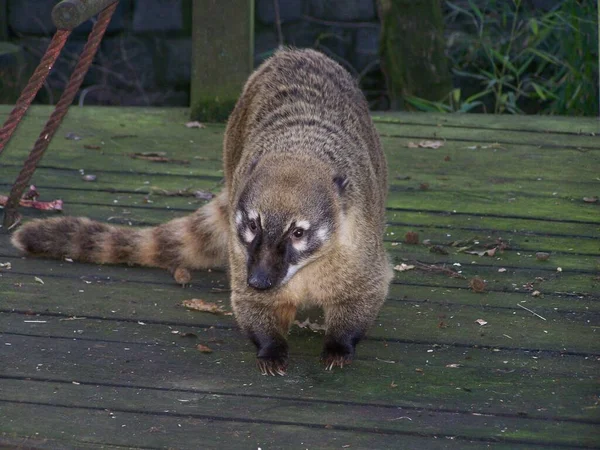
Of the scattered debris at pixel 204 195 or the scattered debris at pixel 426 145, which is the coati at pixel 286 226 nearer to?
the scattered debris at pixel 204 195

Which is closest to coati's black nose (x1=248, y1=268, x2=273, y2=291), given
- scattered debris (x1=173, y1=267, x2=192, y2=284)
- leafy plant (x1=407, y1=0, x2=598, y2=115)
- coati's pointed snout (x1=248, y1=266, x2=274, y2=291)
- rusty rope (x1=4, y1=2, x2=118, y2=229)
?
coati's pointed snout (x1=248, y1=266, x2=274, y2=291)

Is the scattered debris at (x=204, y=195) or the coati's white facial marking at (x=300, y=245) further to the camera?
the scattered debris at (x=204, y=195)

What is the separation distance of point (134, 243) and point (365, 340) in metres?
1.05

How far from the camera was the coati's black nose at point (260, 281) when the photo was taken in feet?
10.4

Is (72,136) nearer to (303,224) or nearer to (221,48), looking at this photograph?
(221,48)

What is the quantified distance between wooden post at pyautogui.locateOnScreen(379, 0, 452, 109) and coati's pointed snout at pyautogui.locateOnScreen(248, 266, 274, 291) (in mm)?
4022

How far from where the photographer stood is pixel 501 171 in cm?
527

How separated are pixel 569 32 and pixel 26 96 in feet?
12.6

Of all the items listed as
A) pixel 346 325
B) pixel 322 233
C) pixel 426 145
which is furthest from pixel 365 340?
pixel 426 145

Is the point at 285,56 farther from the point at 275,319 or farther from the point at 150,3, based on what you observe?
the point at 150,3

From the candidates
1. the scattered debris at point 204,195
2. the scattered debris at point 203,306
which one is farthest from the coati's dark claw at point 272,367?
the scattered debris at point 204,195

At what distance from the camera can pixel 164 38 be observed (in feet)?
24.3

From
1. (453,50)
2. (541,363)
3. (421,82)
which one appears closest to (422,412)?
(541,363)

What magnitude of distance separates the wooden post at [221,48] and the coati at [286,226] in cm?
132
